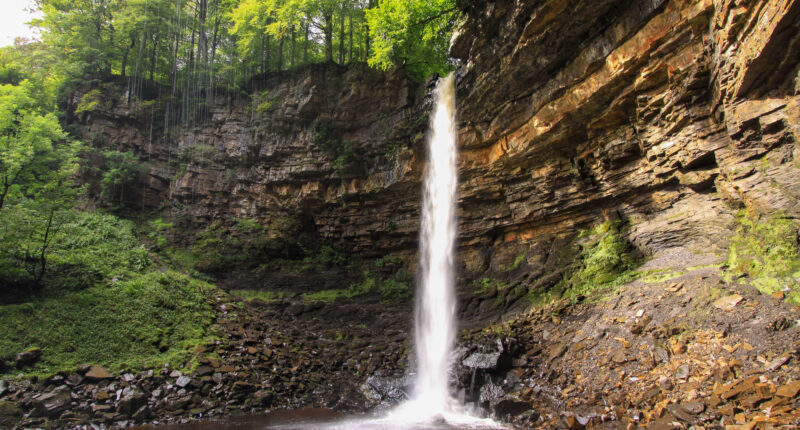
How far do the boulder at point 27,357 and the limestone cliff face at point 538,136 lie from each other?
10636mm

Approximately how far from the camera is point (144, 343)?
979cm

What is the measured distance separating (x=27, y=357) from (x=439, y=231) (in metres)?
12.6

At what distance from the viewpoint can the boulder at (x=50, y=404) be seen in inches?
287

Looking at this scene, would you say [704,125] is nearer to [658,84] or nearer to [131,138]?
[658,84]

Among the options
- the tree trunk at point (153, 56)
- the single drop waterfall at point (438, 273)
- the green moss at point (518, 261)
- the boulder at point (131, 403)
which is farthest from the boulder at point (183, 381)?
the tree trunk at point (153, 56)

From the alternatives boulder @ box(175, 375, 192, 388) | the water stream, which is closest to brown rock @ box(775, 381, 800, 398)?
the water stream

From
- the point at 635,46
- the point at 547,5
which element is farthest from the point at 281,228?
the point at 635,46

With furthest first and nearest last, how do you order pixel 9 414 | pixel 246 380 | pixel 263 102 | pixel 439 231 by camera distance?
pixel 263 102 → pixel 439 231 → pixel 246 380 → pixel 9 414

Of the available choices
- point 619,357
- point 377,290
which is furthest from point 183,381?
point 619,357

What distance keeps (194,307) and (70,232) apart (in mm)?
6467

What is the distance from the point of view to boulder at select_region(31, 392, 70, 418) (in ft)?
23.9

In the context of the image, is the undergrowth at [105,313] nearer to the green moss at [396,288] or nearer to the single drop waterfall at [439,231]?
the green moss at [396,288]

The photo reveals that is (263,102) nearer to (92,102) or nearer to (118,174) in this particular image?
(118,174)

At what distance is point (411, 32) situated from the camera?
1538 cm
